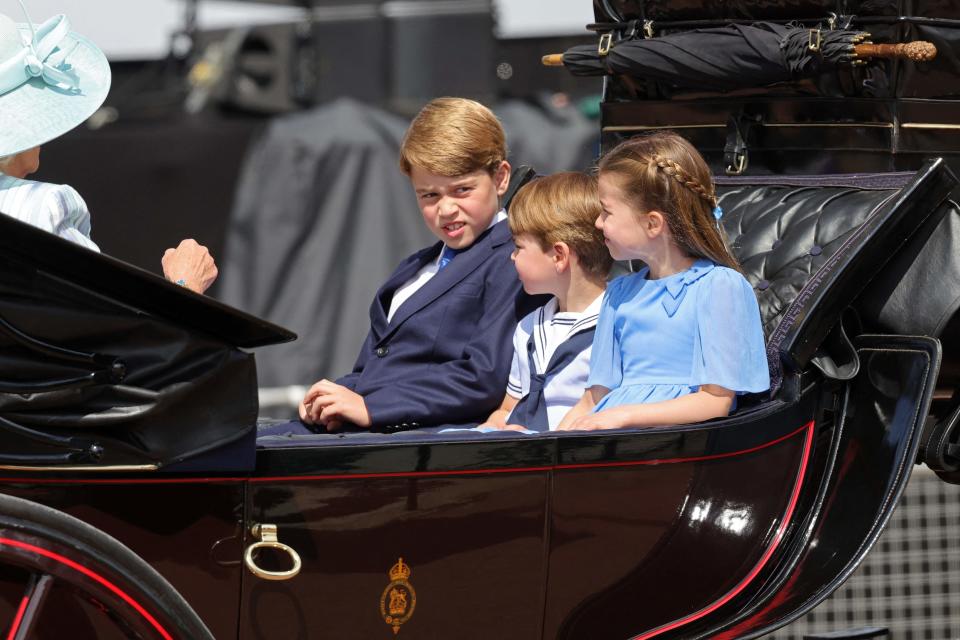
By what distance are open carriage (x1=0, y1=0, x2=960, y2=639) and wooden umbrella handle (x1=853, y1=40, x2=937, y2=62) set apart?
8cm

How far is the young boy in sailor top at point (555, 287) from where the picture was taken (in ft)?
7.55

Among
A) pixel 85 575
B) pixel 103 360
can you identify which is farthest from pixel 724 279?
pixel 85 575

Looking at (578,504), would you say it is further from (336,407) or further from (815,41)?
(815,41)

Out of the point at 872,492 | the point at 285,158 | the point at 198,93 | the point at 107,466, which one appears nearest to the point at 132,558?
the point at 107,466

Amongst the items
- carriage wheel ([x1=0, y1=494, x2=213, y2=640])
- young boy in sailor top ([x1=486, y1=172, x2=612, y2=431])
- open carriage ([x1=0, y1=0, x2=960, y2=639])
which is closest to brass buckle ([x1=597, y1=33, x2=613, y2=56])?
open carriage ([x1=0, y1=0, x2=960, y2=639])

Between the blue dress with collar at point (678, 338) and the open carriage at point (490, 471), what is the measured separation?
7 centimetres

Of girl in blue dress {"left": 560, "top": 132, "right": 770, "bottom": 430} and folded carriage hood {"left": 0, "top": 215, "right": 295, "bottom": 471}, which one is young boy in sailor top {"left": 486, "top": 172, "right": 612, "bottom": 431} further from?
folded carriage hood {"left": 0, "top": 215, "right": 295, "bottom": 471}

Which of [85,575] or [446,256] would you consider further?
[446,256]

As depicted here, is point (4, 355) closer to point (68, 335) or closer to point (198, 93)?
point (68, 335)

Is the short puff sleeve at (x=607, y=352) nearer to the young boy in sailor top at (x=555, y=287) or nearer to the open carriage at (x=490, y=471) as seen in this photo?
the young boy in sailor top at (x=555, y=287)

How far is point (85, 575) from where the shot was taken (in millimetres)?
1594

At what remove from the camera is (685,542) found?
2.07 metres

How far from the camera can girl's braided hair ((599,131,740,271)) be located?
214cm

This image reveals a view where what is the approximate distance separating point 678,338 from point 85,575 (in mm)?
1046
